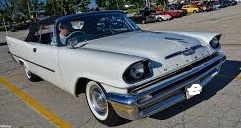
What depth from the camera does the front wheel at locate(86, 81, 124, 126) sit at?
4.20 metres

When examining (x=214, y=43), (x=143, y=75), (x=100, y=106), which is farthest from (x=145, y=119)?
(x=214, y=43)

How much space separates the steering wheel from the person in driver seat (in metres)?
0.06

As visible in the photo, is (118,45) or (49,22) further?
(49,22)

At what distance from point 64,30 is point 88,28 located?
40 centimetres

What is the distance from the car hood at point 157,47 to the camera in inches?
157

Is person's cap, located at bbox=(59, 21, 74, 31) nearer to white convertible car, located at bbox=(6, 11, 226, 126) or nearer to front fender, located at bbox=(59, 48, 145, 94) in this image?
white convertible car, located at bbox=(6, 11, 226, 126)

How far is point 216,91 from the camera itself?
203 inches

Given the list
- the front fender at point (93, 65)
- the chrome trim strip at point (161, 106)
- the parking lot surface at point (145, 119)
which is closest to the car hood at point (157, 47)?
the front fender at point (93, 65)

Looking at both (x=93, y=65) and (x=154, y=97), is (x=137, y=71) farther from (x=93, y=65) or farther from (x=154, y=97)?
(x=93, y=65)

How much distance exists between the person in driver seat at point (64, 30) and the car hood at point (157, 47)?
1.61ft

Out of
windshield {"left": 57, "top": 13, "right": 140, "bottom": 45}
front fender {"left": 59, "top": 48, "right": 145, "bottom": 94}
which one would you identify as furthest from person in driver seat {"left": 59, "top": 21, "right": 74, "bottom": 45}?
front fender {"left": 59, "top": 48, "right": 145, "bottom": 94}

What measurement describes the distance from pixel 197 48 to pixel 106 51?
1.28m

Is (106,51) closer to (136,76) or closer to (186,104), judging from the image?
(136,76)

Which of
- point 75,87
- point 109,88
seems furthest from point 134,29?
point 109,88
